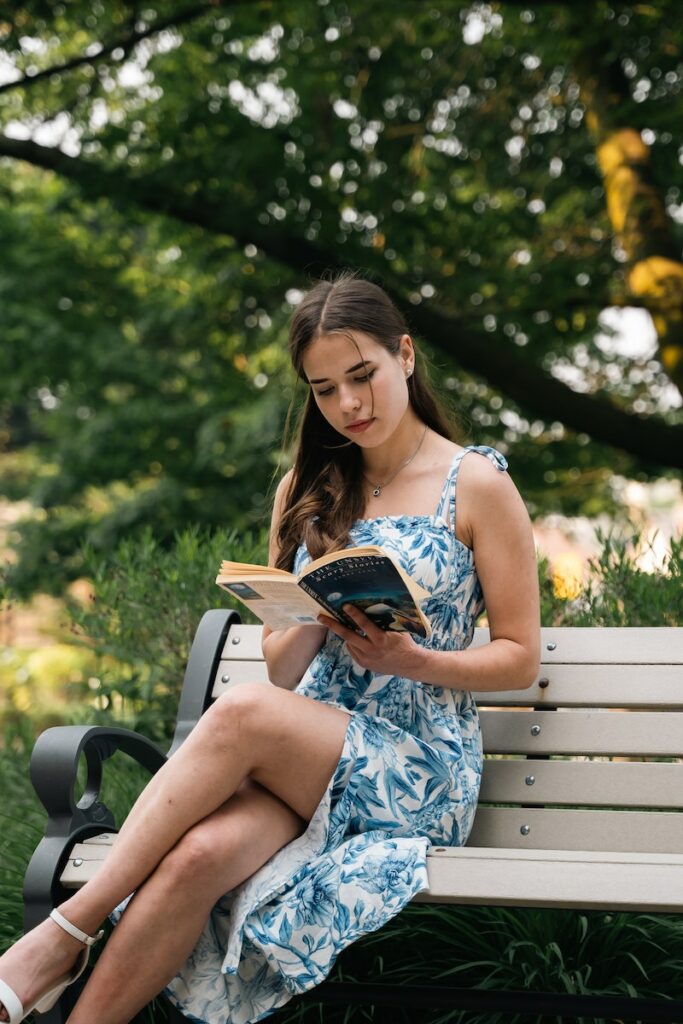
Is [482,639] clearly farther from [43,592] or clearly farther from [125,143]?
[43,592]

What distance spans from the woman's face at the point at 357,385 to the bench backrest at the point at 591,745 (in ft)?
2.16

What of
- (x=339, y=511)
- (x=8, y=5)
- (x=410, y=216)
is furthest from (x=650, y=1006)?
(x=410, y=216)

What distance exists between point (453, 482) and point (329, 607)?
60 centimetres

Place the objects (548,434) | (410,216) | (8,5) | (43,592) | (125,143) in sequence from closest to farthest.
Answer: (8,5) < (125,143) < (410,216) < (548,434) < (43,592)

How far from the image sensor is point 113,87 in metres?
9.55

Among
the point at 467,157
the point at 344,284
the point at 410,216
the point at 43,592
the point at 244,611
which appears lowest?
the point at 43,592

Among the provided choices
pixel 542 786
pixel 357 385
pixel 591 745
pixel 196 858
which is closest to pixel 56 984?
pixel 196 858

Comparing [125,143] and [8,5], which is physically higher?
[8,5]

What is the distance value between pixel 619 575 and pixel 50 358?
870cm

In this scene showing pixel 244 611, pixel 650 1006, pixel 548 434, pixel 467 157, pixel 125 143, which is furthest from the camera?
pixel 548 434

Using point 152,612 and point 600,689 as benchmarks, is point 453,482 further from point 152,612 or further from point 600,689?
point 152,612

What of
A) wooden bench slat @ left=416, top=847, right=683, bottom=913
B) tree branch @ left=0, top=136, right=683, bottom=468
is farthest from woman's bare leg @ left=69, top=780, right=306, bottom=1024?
tree branch @ left=0, top=136, right=683, bottom=468

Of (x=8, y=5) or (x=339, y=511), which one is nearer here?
(x=339, y=511)

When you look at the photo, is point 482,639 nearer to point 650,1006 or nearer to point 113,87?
point 650,1006
